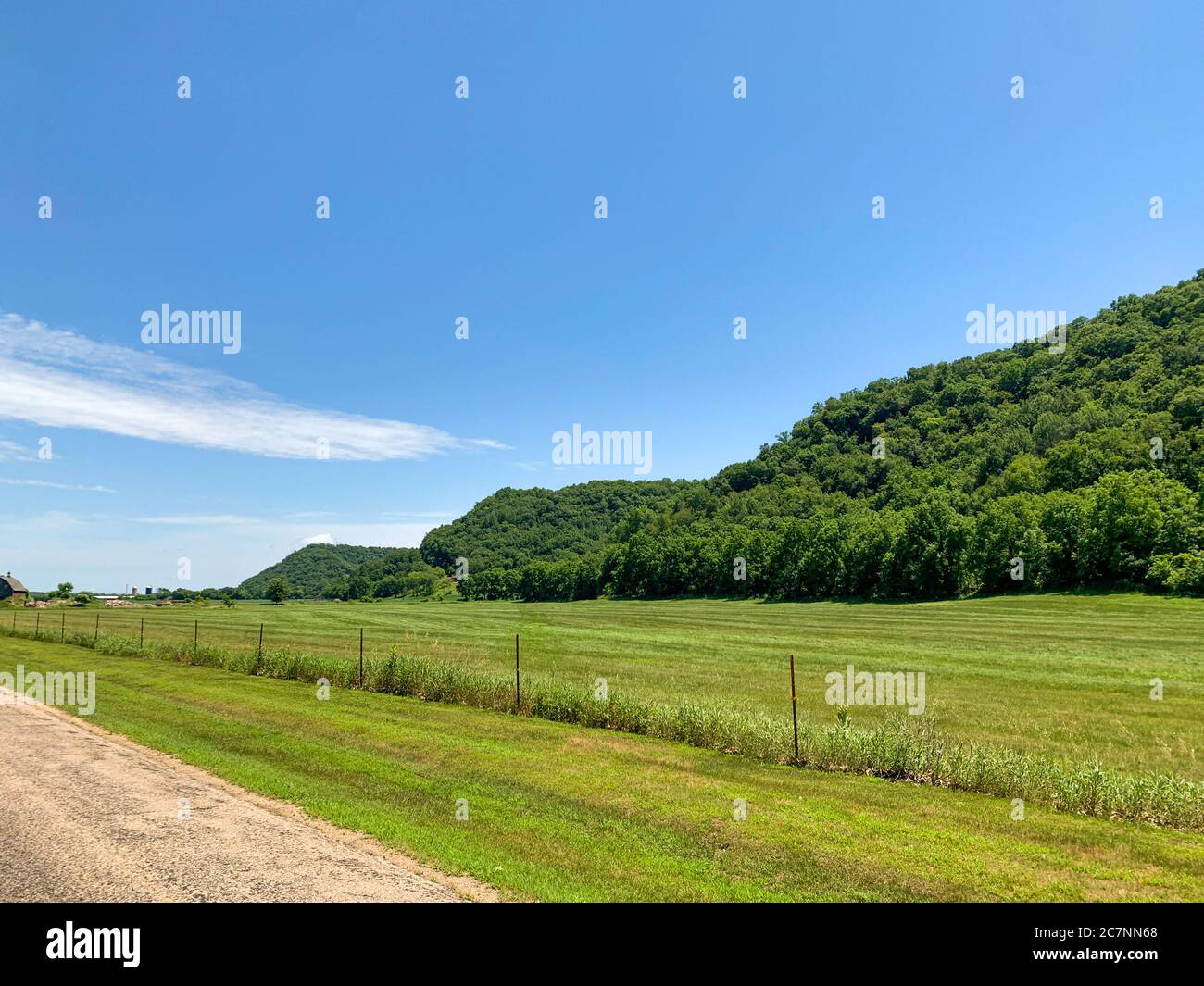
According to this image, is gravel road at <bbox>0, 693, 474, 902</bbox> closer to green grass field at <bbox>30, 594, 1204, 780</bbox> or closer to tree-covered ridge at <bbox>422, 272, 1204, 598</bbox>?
green grass field at <bbox>30, 594, 1204, 780</bbox>

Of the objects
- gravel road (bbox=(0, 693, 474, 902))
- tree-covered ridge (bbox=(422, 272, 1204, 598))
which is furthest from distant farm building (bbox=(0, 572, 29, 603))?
gravel road (bbox=(0, 693, 474, 902))

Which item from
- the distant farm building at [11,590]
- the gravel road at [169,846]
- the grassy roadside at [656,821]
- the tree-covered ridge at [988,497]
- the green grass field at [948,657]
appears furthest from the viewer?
the distant farm building at [11,590]

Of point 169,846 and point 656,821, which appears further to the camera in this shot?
point 656,821

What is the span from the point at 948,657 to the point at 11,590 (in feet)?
605

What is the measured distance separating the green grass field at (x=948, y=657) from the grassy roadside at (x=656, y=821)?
7.92m

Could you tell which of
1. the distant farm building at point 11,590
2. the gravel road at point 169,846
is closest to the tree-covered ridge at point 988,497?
the gravel road at point 169,846

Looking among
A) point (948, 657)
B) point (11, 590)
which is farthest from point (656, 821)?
point (11, 590)

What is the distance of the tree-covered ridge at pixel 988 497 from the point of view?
276 ft

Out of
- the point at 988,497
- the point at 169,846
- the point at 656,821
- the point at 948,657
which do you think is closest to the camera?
the point at 169,846

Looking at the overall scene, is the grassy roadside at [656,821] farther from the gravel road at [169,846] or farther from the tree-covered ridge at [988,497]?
the tree-covered ridge at [988,497]

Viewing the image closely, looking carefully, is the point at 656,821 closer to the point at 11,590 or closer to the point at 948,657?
the point at 948,657

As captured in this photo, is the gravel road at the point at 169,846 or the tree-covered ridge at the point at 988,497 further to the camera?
the tree-covered ridge at the point at 988,497

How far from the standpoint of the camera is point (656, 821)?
429 inches

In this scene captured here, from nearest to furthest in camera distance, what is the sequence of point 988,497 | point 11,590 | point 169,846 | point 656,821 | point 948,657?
point 169,846, point 656,821, point 948,657, point 988,497, point 11,590
